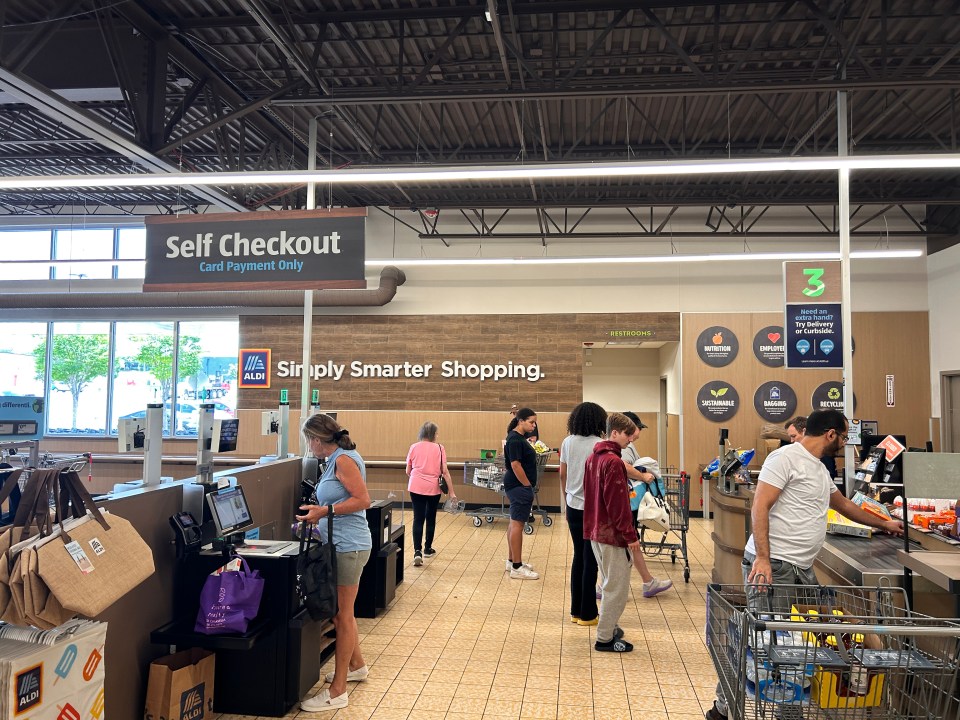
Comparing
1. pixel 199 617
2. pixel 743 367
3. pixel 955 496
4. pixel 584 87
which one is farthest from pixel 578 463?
pixel 743 367

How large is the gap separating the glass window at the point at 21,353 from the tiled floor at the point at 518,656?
11.0 m

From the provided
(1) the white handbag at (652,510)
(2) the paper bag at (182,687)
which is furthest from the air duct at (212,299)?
(2) the paper bag at (182,687)

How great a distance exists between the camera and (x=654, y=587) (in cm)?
628

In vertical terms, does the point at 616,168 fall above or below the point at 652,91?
below

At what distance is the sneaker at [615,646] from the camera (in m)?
4.81

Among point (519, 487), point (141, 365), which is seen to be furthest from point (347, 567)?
point (141, 365)

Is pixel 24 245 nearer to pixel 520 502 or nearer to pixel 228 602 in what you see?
pixel 520 502

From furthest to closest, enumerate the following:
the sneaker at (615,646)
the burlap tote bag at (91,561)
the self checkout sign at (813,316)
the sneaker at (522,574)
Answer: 1. the sneaker at (522,574)
2. the self checkout sign at (813,316)
3. the sneaker at (615,646)
4. the burlap tote bag at (91,561)

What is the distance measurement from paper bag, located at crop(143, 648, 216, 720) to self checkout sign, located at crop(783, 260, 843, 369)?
5.77 m

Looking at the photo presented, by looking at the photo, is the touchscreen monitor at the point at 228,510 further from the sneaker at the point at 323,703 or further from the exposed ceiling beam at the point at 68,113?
the exposed ceiling beam at the point at 68,113

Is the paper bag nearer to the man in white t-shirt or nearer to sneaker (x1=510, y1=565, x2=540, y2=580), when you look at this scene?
the man in white t-shirt

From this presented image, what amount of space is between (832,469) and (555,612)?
449cm

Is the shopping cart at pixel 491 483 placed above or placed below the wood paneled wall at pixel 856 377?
below

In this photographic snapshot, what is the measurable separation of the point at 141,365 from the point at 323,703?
11.5 meters
